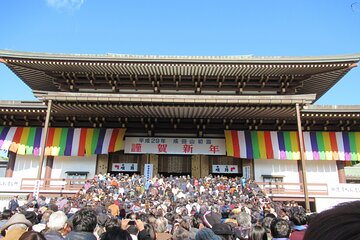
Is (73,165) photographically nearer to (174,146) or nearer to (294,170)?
(174,146)

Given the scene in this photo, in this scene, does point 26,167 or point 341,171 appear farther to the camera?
point 26,167

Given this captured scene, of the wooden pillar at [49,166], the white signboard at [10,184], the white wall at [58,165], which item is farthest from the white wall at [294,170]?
the white signboard at [10,184]

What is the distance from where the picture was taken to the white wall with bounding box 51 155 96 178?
16.5m

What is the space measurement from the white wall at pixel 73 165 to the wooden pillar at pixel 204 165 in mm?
6336

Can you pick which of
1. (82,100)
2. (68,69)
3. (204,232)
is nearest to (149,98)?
(82,100)

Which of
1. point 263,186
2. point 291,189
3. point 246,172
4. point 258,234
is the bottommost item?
point 258,234

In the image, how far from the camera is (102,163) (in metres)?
16.9

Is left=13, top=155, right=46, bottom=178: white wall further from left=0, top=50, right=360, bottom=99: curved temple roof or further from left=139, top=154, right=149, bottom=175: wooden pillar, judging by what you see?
left=139, top=154, right=149, bottom=175: wooden pillar

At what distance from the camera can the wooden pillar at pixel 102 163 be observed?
1677 cm

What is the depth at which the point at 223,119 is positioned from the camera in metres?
16.6

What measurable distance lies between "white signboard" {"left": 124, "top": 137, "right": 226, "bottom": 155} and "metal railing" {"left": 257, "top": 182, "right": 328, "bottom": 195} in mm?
3069

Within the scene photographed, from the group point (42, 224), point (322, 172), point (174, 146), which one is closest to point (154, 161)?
point (174, 146)

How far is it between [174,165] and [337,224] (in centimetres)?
1666

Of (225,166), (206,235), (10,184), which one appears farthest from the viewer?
(225,166)
